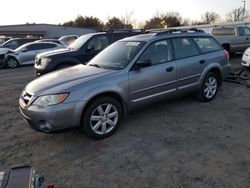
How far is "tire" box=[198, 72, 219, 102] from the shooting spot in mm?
6297

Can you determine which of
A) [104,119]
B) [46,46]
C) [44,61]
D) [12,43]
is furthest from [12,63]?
[104,119]

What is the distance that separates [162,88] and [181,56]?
2.93ft

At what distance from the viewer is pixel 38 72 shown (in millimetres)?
9438

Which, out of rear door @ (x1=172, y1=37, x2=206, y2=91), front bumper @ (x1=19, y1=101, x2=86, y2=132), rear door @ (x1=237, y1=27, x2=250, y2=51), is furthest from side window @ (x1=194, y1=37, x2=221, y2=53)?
rear door @ (x1=237, y1=27, x2=250, y2=51)

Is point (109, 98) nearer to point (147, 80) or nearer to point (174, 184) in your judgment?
point (147, 80)

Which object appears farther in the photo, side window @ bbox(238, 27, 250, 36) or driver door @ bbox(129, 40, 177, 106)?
side window @ bbox(238, 27, 250, 36)

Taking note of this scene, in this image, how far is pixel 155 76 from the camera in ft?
17.1

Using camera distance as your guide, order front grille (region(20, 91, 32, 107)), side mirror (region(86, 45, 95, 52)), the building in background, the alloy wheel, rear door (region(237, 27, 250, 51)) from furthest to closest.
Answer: the building in background → rear door (region(237, 27, 250, 51)) → side mirror (region(86, 45, 95, 52)) → the alloy wheel → front grille (region(20, 91, 32, 107))

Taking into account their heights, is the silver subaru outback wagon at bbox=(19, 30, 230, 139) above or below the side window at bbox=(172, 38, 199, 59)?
below

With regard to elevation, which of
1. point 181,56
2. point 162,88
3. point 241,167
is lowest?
point 241,167

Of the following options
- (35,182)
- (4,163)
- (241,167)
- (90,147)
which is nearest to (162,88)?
(90,147)

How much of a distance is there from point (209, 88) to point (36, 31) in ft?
163

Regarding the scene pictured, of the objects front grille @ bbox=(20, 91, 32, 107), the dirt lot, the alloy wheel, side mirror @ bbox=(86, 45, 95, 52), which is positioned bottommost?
the dirt lot

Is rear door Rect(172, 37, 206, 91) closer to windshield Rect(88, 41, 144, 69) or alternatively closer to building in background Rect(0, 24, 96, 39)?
windshield Rect(88, 41, 144, 69)
